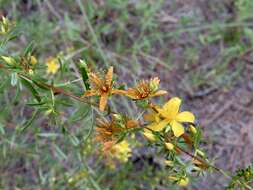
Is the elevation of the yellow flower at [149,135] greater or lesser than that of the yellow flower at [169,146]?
greater

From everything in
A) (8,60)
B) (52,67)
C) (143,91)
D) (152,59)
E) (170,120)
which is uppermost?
(8,60)

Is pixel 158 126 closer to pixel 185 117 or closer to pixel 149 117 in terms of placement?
pixel 149 117

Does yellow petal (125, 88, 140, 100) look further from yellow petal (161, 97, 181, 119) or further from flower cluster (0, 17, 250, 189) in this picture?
yellow petal (161, 97, 181, 119)

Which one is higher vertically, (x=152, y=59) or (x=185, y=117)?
(x=185, y=117)

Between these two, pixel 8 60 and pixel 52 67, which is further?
pixel 52 67

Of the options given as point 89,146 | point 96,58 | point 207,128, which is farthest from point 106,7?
point 89,146

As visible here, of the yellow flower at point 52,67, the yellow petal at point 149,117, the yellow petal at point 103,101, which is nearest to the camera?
the yellow petal at point 103,101

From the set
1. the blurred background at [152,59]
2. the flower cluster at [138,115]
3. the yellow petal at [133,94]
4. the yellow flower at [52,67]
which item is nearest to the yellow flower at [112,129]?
the flower cluster at [138,115]

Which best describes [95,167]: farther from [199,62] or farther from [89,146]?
[199,62]

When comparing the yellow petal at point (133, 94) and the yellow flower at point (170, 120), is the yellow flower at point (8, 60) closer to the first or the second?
the yellow petal at point (133, 94)

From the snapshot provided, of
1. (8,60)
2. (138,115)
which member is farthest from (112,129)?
(8,60)

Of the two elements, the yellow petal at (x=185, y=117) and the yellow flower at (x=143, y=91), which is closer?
the yellow flower at (x=143, y=91)
